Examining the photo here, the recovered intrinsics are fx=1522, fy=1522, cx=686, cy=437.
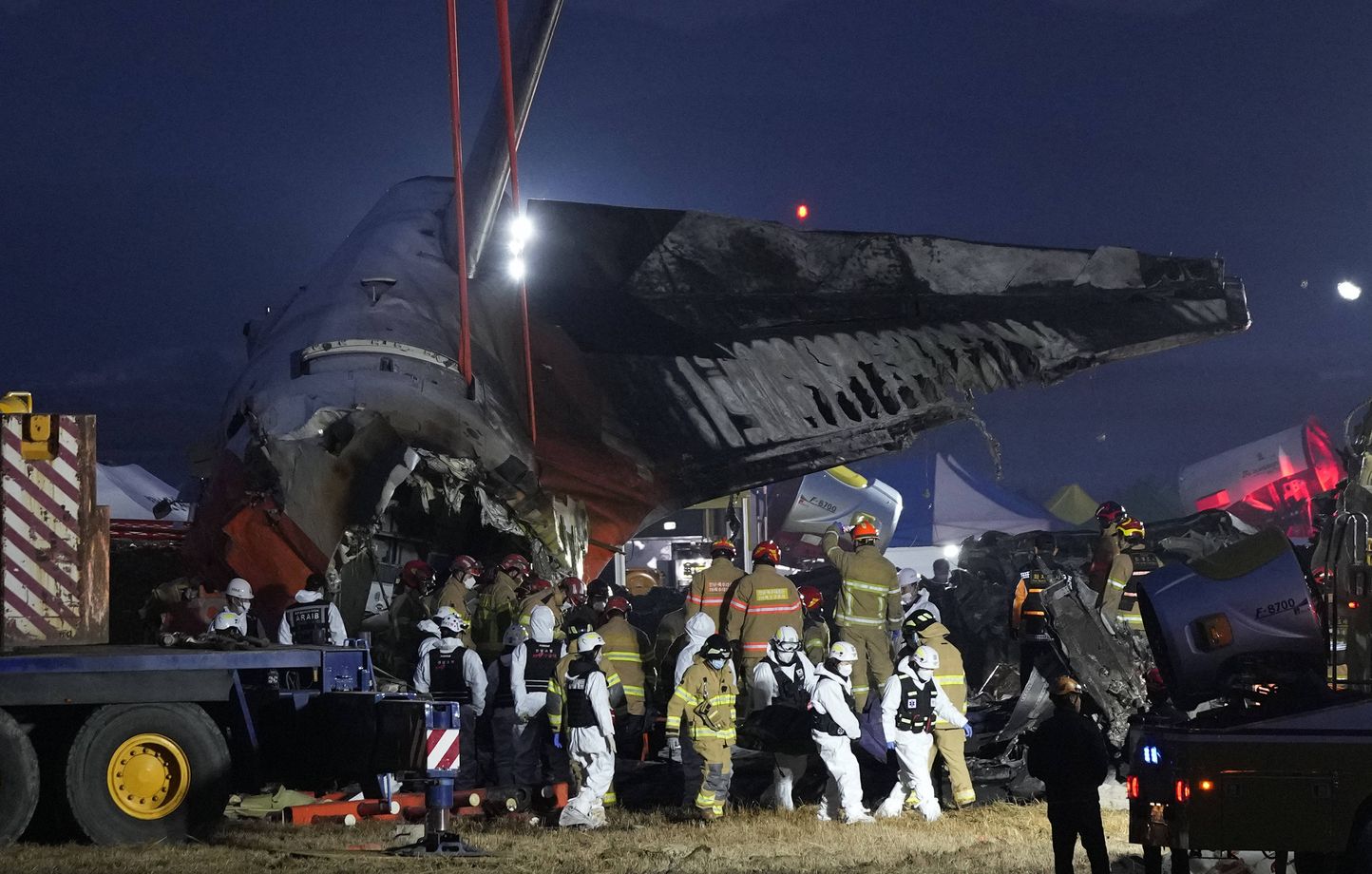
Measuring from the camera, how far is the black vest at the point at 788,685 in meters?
13.7

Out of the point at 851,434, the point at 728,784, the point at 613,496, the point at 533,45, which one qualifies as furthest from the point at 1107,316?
the point at 728,784

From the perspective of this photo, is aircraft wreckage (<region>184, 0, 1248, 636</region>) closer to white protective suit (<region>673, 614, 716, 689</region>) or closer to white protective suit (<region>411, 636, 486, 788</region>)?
white protective suit (<region>411, 636, 486, 788</region>)

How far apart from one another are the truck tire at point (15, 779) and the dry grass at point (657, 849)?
18 centimetres

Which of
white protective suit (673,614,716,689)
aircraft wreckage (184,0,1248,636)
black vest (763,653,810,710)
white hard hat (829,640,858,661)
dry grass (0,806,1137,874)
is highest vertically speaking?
aircraft wreckage (184,0,1248,636)

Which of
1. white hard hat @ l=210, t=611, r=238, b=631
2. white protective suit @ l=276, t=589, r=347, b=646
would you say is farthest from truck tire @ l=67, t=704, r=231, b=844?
white protective suit @ l=276, t=589, r=347, b=646

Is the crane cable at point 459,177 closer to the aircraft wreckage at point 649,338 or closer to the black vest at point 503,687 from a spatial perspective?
the aircraft wreckage at point 649,338

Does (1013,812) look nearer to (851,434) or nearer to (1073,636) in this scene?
(1073,636)

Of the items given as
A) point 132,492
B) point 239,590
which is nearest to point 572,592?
point 239,590

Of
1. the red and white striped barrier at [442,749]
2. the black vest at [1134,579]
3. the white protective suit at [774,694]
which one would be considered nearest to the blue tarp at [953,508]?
the black vest at [1134,579]

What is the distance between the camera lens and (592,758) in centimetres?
1198

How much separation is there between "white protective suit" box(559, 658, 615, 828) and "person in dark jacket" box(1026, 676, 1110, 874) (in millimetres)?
4547

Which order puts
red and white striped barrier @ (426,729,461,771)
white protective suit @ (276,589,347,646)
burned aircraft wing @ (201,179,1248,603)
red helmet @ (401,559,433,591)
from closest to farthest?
red and white striped barrier @ (426,729,461,771)
white protective suit @ (276,589,347,646)
red helmet @ (401,559,433,591)
burned aircraft wing @ (201,179,1248,603)

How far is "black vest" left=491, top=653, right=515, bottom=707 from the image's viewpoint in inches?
532

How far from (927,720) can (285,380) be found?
286 inches
